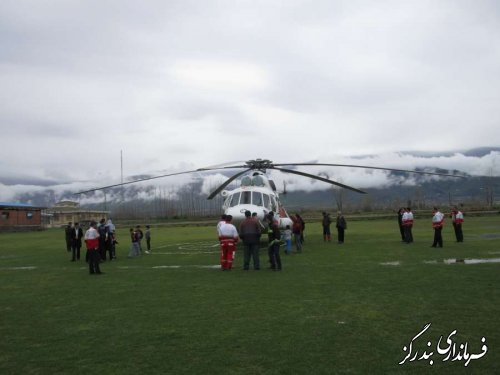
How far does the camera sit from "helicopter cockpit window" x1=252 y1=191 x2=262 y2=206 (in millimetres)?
18041

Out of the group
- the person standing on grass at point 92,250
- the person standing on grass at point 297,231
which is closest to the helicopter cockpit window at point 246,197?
the person standing on grass at point 297,231

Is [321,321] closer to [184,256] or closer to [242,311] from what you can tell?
[242,311]

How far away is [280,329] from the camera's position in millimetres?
6539

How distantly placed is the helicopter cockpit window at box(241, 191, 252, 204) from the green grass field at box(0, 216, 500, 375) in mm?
5278

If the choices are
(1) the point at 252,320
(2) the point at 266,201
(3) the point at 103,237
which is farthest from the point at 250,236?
(3) the point at 103,237

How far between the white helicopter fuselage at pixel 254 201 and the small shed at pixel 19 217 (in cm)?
5454

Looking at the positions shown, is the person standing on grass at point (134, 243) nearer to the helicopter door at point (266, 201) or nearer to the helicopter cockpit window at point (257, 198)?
the helicopter cockpit window at point (257, 198)

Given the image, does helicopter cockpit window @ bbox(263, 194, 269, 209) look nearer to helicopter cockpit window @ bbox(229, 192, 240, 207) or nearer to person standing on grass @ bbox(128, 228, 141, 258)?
helicopter cockpit window @ bbox(229, 192, 240, 207)

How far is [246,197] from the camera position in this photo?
18.0 meters

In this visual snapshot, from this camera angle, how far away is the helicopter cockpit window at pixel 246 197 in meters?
17.8

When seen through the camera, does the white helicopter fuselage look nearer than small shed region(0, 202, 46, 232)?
Yes

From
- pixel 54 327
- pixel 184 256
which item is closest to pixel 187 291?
pixel 54 327

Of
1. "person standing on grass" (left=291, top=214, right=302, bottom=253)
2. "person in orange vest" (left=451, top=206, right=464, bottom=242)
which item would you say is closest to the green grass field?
"person standing on grass" (left=291, top=214, right=302, bottom=253)

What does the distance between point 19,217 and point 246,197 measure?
6017 centimetres
